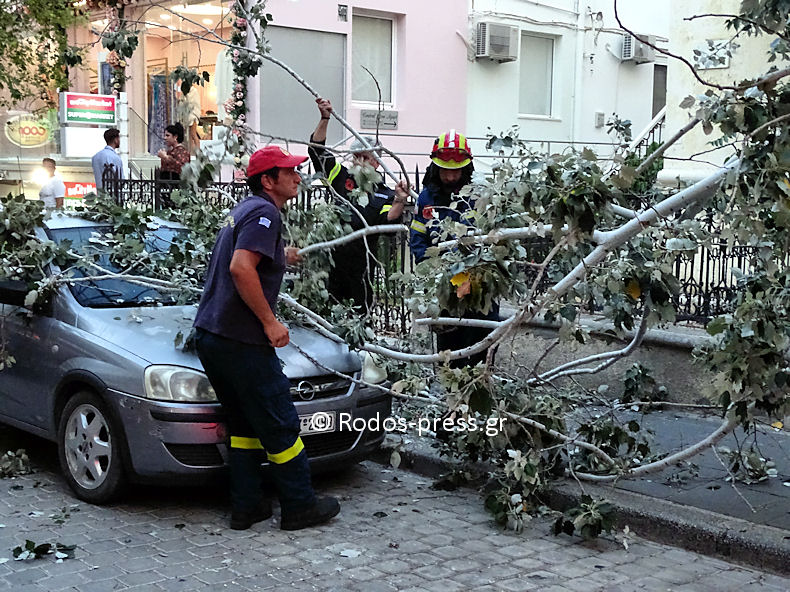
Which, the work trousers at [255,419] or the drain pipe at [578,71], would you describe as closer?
the work trousers at [255,419]

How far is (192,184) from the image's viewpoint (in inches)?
258

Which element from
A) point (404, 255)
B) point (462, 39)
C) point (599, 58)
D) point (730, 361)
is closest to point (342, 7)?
point (462, 39)

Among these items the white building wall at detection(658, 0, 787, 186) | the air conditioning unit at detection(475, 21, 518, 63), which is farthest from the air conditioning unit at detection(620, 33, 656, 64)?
the white building wall at detection(658, 0, 787, 186)

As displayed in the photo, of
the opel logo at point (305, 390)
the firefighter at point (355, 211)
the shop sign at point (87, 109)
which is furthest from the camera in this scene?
the shop sign at point (87, 109)

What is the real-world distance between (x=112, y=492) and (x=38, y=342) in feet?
3.89

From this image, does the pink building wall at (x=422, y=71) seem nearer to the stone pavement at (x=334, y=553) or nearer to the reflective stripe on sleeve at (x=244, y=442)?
the stone pavement at (x=334, y=553)

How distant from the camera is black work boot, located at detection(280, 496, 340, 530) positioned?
5508 millimetres

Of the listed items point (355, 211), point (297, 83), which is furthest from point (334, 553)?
point (297, 83)

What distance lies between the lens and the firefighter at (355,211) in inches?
276

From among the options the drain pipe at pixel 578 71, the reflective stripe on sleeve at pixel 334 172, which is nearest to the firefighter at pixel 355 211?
the reflective stripe on sleeve at pixel 334 172

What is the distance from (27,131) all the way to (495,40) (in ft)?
35.8

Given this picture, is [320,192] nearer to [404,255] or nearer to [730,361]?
[404,255]

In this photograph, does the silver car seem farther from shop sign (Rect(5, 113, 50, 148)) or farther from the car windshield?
shop sign (Rect(5, 113, 50, 148))

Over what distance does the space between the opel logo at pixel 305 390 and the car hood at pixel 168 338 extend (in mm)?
60
